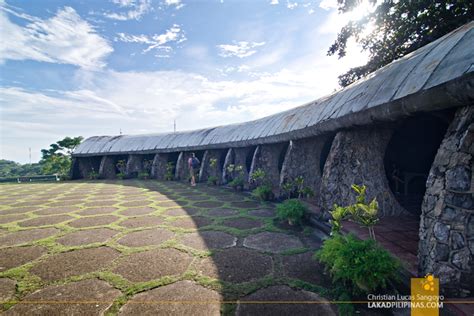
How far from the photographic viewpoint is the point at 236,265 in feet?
12.1

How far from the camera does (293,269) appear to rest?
3518 mm

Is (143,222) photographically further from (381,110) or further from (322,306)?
(381,110)

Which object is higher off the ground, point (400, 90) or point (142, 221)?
point (400, 90)

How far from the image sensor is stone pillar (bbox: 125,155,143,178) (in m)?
18.0

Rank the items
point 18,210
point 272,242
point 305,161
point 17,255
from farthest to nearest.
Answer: point 305,161 < point 18,210 < point 272,242 < point 17,255

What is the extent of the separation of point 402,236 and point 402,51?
10280 millimetres

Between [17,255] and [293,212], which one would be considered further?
[293,212]

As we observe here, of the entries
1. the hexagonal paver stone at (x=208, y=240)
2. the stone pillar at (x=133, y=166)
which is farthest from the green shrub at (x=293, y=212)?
the stone pillar at (x=133, y=166)

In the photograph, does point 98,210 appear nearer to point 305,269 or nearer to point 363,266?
point 305,269

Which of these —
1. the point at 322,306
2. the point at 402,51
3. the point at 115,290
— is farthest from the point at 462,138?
the point at 402,51

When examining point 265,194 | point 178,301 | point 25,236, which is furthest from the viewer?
point 265,194

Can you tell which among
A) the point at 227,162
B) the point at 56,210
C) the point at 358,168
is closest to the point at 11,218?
the point at 56,210

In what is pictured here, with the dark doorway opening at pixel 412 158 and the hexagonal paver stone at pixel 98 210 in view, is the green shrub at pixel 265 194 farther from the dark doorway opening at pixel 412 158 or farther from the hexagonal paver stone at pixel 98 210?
the hexagonal paver stone at pixel 98 210

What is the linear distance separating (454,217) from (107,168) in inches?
823
